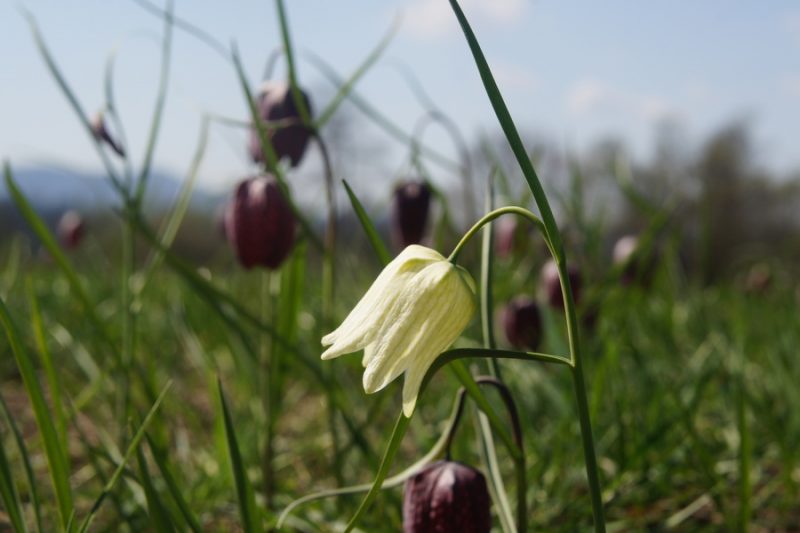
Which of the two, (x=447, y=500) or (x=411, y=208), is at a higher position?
(x=411, y=208)

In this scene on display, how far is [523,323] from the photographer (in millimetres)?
1773

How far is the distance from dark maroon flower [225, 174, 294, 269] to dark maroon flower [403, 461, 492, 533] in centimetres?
60

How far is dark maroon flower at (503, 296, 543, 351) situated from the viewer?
1763 mm

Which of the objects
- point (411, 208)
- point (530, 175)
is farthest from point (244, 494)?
point (411, 208)

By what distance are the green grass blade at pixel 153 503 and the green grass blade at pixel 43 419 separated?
0.09 metres

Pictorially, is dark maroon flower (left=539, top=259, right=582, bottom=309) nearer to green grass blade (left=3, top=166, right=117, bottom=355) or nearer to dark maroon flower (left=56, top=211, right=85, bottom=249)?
green grass blade (left=3, top=166, right=117, bottom=355)

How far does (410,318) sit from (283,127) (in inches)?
32.3

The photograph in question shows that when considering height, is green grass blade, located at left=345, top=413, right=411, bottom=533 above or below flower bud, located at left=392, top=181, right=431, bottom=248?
below

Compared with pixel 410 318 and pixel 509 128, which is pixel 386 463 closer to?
pixel 410 318

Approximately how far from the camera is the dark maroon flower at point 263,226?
1355 millimetres

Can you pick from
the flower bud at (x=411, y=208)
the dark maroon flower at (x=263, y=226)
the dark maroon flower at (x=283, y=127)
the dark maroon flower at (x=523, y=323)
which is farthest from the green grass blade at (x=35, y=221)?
the dark maroon flower at (x=523, y=323)

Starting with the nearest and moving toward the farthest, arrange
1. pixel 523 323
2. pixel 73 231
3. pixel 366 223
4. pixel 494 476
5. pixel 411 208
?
1. pixel 366 223
2. pixel 494 476
3. pixel 411 208
4. pixel 523 323
5. pixel 73 231

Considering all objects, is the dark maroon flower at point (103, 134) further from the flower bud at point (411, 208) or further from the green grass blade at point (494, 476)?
the green grass blade at point (494, 476)

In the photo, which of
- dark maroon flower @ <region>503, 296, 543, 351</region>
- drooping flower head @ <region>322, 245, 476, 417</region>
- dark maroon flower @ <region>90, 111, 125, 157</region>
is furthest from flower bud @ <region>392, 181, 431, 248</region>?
drooping flower head @ <region>322, 245, 476, 417</region>
